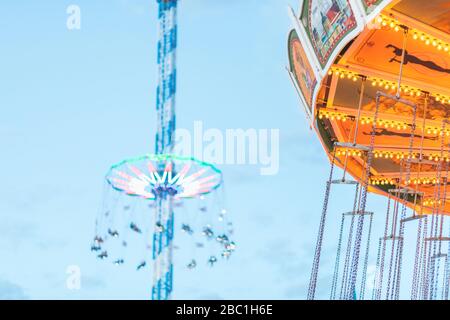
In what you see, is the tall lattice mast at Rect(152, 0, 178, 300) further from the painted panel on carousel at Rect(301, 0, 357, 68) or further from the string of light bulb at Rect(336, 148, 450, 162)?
the string of light bulb at Rect(336, 148, 450, 162)

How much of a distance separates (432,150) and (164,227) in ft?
19.1

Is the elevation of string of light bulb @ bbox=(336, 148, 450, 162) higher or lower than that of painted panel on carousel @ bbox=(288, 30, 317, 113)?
lower

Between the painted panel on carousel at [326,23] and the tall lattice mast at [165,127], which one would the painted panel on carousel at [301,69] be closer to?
the painted panel on carousel at [326,23]

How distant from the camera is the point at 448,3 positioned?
1280 centimetres

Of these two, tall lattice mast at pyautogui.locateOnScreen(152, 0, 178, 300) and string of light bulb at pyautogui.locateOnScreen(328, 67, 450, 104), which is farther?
tall lattice mast at pyautogui.locateOnScreen(152, 0, 178, 300)

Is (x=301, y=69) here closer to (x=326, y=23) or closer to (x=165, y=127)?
(x=165, y=127)

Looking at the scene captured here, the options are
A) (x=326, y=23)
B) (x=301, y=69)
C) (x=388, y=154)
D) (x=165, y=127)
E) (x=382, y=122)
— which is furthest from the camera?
(x=388, y=154)

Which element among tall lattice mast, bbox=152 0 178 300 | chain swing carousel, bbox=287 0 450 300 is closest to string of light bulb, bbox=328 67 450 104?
chain swing carousel, bbox=287 0 450 300

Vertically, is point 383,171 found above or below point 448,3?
below

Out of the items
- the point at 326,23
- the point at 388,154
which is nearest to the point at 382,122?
the point at 388,154
